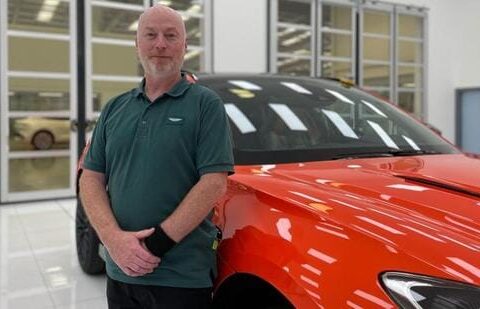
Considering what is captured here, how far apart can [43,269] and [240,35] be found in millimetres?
5786

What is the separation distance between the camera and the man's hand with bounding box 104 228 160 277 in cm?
139

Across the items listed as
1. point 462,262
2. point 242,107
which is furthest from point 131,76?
point 462,262

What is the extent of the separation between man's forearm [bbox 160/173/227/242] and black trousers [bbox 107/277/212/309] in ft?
0.58

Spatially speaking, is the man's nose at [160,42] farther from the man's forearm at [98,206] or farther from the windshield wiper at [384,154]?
the windshield wiper at [384,154]

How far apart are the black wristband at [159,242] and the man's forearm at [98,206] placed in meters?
0.13

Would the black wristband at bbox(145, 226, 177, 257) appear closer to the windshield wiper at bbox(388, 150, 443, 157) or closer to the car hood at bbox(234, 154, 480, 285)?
the car hood at bbox(234, 154, 480, 285)

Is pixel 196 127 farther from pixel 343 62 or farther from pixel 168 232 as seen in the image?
pixel 343 62

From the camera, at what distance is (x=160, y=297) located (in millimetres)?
1472

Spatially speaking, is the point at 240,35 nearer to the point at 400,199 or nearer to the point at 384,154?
the point at 384,154

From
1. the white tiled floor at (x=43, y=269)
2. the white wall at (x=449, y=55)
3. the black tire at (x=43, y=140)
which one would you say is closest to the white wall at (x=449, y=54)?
the white wall at (x=449, y=55)

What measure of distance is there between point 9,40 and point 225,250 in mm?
6500

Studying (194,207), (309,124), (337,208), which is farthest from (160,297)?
(309,124)

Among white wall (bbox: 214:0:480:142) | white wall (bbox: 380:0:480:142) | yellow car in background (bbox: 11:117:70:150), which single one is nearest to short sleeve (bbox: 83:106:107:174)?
yellow car in background (bbox: 11:117:70:150)

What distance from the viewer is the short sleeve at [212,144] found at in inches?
57.4
